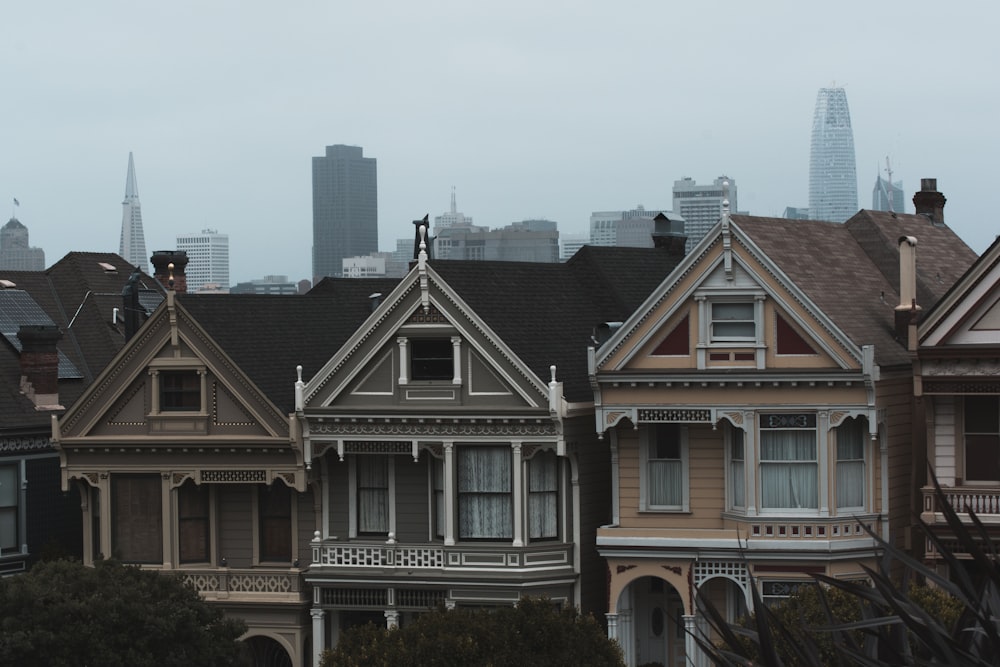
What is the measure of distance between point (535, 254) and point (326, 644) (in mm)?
93040

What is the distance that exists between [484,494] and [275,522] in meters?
5.12

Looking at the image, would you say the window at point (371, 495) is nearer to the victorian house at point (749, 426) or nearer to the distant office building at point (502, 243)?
the victorian house at point (749, 426)

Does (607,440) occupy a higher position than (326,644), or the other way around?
(607,440)

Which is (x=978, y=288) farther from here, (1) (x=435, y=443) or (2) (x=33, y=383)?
(2) (x=33, y=383)

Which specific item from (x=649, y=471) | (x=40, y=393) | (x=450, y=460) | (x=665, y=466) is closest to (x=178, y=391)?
(x=40, y=393)

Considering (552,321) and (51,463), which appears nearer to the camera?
(552,321)

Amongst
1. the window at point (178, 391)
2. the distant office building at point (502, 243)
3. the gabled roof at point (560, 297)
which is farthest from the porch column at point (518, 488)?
the distant office building at point (502, 243)

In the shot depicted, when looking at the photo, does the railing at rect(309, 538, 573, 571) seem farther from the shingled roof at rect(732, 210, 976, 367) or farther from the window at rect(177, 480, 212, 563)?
the shingled roof at rect(732, 210, 976, 367)

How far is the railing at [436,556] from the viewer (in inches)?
1575

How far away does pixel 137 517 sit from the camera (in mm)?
43250

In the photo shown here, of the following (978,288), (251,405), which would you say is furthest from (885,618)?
(251,405)

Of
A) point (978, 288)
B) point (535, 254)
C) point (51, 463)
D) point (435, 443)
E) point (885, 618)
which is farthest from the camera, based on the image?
point (535, 254)

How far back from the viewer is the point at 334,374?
135 ft

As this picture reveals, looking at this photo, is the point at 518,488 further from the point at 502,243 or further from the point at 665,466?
the point at 502,243
